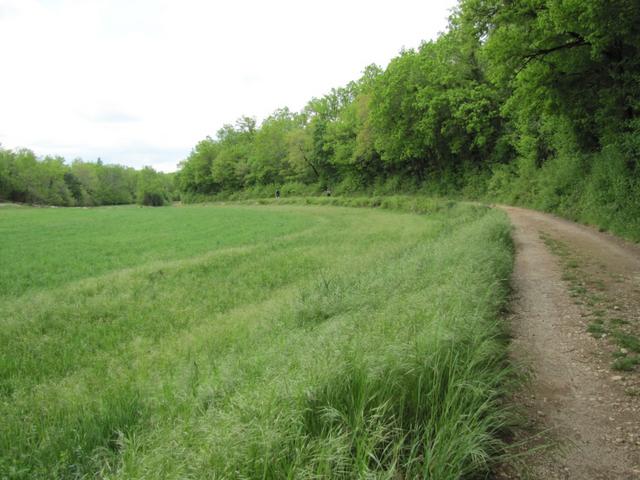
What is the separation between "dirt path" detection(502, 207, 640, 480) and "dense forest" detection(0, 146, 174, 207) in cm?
11116

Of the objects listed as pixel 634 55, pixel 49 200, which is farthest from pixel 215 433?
pixel 49 200

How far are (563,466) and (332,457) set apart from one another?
7.43ft

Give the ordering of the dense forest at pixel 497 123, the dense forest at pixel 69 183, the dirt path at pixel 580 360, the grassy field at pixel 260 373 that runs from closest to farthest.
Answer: the grassy field at pixel 260 373, the dirt path at pixel 580 360, the dense forest at pixel 497 123, the dense forest at pixel 69 183

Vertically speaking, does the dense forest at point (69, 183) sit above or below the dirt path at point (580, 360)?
above

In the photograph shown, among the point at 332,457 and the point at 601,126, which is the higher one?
the point at 601,126

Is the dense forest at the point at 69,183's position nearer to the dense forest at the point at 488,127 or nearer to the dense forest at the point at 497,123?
the dense forest at the point at 488,127

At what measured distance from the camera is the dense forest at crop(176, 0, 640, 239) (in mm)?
15328

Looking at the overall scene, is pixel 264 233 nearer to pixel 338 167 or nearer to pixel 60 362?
pixel 60 362

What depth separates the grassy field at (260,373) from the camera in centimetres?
303

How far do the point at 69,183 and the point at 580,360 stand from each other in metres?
137

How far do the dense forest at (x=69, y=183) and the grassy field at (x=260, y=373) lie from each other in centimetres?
10173

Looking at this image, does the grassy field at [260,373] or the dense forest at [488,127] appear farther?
the dense forest at [488,127]

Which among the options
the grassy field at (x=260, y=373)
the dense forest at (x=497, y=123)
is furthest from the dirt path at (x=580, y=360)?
the dense forest at (x=497, y=123)

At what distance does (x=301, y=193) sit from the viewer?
67.1m
